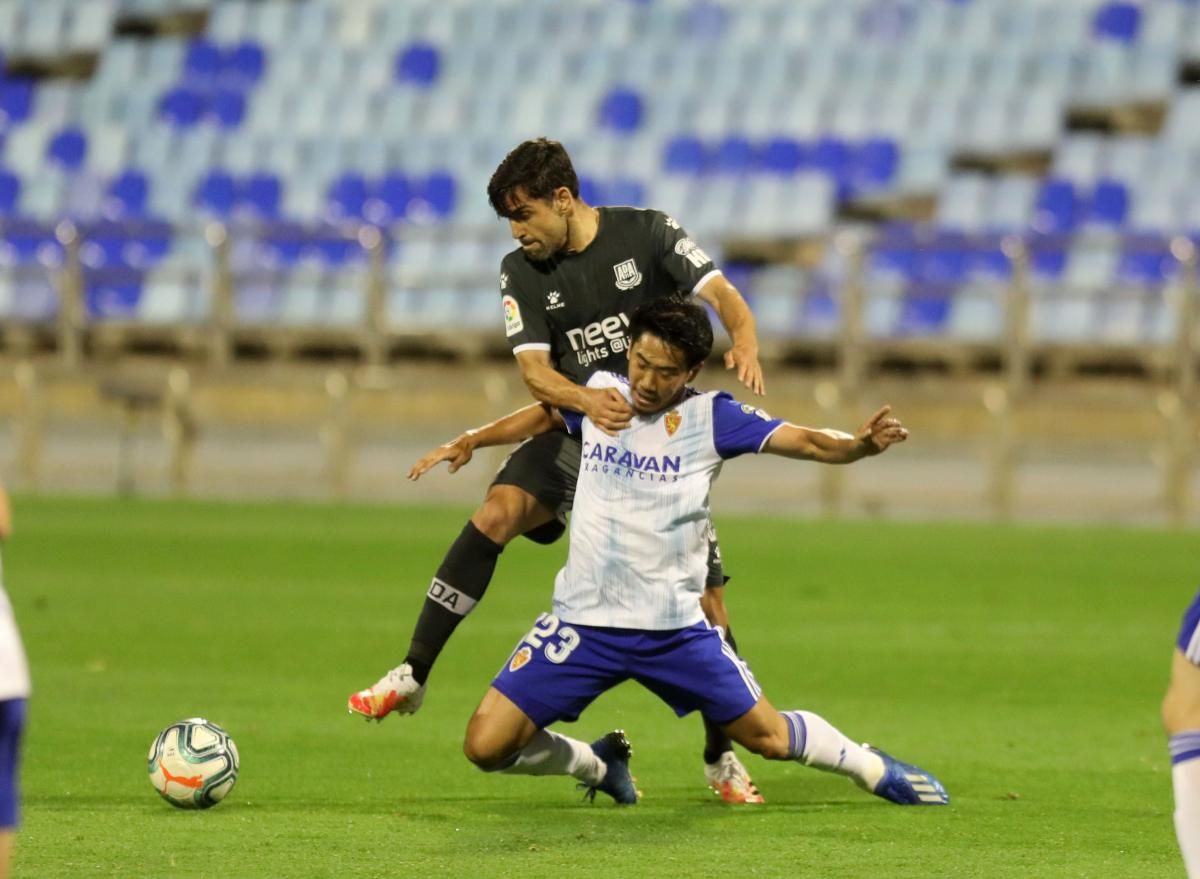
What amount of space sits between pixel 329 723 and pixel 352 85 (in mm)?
17847

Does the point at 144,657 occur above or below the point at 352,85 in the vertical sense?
below

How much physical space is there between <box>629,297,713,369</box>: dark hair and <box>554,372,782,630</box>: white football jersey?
0.25 m

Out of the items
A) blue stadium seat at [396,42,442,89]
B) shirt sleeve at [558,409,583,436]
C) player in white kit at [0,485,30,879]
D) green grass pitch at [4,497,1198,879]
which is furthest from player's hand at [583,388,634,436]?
blue stadium seat at [396,42,442,89]

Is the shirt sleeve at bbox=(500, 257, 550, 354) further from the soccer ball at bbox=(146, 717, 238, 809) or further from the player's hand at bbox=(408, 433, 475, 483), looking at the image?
the soccer ball at bbox=(146, 717, 238, 809)

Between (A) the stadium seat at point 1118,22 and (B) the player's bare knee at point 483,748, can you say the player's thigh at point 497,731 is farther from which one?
(A) the stadium seat at point 1118,22

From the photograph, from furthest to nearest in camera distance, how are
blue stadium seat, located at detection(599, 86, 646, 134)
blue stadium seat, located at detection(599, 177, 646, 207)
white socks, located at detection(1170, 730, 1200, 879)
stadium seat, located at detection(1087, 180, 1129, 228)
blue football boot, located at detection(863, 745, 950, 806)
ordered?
blue stadium seat, located at detection(599, 86, 646, 134) → blue stadium seat, located at detection(599, 177, 646, 207) → stadium seat, located at detection(1087, 180, 1129, 228) → blue football boot, located at detection(863, 745, 950, 806) → white socks, located at detection(1170, 730, 1200, 879)

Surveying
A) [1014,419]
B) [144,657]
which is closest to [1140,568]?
[1014,419]

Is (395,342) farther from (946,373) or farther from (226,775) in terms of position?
(226,775)

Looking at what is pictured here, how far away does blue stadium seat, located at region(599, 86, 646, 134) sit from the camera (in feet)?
76.3

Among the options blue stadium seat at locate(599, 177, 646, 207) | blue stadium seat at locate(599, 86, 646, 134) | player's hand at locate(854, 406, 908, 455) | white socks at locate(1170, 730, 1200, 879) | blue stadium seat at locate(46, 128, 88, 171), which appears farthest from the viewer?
blue stadium seat at locate(46, 128, 88, 171)

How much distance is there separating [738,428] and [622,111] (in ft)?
58.9

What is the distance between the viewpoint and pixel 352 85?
24.8 metres

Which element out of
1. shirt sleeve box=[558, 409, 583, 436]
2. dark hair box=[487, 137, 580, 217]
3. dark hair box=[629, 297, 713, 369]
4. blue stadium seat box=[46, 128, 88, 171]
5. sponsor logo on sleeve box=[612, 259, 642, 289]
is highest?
blue stadium seat box=[46, 128, 88, 171]

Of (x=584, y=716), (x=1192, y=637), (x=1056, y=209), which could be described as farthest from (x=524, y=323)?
(x=1056, y=209)
